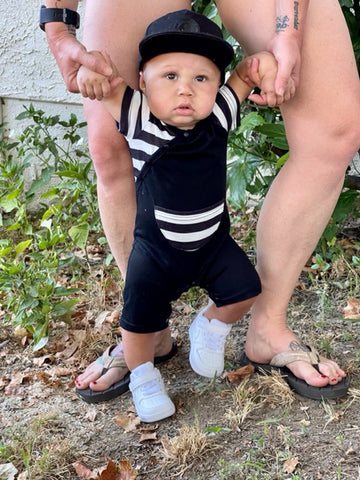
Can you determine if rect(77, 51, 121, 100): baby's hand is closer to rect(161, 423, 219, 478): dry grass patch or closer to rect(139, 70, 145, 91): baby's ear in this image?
rect(139, 70, 145, 91): baby's ear

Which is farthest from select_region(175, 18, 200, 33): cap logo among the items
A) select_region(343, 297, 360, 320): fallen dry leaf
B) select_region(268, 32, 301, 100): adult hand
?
select_region(343, 297, 360, 320): fallen dry leaf

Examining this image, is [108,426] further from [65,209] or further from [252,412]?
[65,209]

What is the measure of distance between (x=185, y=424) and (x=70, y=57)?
40.5 inches

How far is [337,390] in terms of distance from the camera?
1979 mm

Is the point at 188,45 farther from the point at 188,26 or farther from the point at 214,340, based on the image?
the point at 214,340

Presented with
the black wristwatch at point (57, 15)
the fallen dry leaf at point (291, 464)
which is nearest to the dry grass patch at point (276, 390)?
the fallen dry leaf at point (291, 464)

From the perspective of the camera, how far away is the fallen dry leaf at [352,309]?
254 cm

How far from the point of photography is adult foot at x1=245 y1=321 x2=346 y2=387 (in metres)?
2.00

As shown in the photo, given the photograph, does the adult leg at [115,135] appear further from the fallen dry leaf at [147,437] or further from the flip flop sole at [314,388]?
the flip flop sole at [314,388]

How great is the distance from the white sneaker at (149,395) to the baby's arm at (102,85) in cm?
77

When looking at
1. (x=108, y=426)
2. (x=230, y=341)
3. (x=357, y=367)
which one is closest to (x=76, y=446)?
(x=108, y=426)

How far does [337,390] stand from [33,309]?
1.14 m

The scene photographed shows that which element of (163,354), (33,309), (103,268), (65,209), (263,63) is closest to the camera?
(263,63)

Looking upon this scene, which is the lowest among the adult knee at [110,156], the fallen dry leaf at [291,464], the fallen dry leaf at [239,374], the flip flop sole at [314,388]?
the fallen dry leaf at [239,374]
